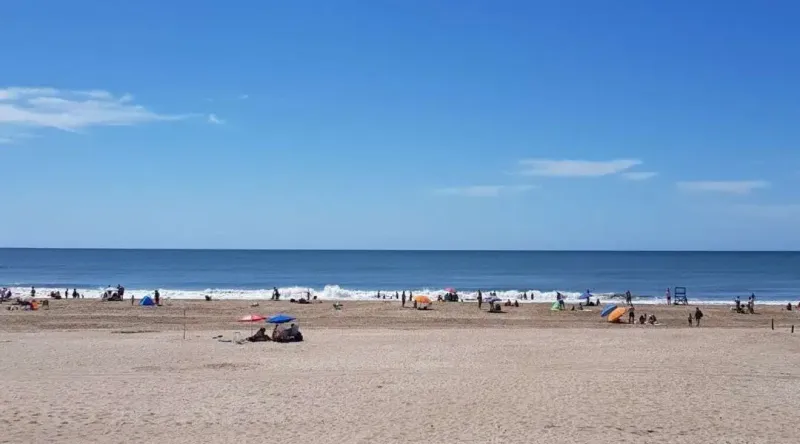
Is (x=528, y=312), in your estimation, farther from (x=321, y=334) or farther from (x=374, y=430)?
(x=374, y=430)

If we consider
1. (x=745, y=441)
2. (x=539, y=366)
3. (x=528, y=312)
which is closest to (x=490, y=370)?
(x=539, y=366)

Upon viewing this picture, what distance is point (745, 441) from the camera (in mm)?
12117

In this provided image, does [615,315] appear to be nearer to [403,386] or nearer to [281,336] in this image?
[281,336]

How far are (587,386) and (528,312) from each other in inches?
1028

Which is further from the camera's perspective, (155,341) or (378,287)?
(378,287)

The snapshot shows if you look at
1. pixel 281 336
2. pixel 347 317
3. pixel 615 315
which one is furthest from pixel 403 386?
pixel 615 315

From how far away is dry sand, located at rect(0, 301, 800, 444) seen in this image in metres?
12.7

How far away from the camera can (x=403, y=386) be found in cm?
1708

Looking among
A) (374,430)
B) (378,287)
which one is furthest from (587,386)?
(378,287)

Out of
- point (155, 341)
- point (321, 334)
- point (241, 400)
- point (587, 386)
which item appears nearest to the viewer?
point (241, 400)

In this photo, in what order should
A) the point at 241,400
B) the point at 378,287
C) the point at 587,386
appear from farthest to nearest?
the point at 378,287, the point at 587,386, the point at 241,400

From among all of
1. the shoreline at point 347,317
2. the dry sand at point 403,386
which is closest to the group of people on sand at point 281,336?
the dry sand at point 403,386

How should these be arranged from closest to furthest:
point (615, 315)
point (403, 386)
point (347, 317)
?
point (403, 386) < point (615, 315) < point (347, 317)

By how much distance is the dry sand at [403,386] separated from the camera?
12.7m
